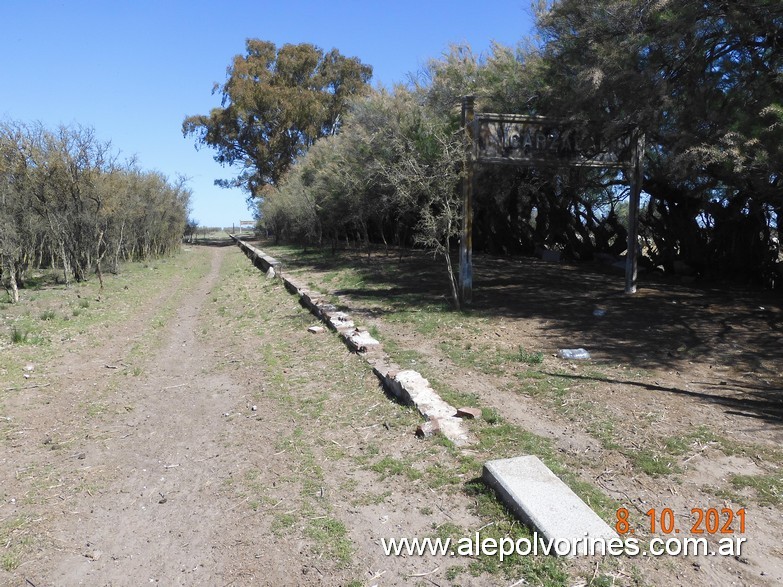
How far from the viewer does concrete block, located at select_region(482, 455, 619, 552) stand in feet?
10.6

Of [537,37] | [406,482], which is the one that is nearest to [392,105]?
[537,37]

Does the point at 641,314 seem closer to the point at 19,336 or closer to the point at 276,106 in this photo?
the point at 19,336

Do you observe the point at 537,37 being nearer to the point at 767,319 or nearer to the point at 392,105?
the point at 392,105

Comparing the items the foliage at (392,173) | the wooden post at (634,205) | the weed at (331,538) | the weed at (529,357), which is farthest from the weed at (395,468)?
the wooden post at (634,205)

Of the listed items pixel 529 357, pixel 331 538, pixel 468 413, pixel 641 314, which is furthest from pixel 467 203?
pixel 331 538

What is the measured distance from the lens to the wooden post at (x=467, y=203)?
9.57 meters

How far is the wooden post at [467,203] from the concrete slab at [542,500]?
641cm

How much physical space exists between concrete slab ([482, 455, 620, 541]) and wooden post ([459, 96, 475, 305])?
21.0ft

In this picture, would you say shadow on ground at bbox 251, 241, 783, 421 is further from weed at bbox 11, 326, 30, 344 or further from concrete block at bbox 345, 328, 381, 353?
weed at bbox 11, 326, 30, 344

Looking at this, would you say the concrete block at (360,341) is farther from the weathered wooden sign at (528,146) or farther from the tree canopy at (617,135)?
the weathered wooden sign at (528,146)

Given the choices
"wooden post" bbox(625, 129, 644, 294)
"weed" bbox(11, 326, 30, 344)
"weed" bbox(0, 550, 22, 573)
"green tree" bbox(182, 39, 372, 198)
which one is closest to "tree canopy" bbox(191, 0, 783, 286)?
"wooden post" bbox(625, 129, 644, 294)

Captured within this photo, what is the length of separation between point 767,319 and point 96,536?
9136 millimetres

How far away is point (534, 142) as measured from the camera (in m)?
9.97

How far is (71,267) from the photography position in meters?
19.9
